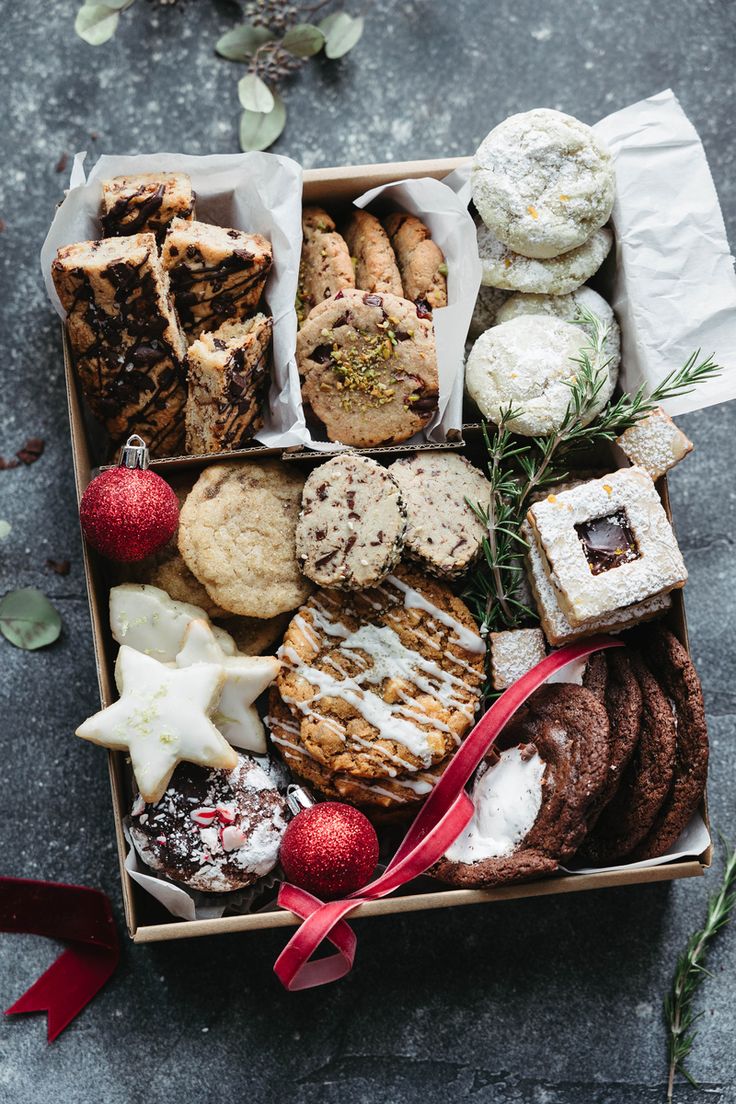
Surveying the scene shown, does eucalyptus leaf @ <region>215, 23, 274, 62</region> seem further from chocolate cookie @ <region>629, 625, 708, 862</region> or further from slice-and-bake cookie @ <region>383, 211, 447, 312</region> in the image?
chocolate cookie @ <region>629, 625, 708, 862</region>

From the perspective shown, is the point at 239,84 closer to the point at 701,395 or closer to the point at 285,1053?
the point at 701,395

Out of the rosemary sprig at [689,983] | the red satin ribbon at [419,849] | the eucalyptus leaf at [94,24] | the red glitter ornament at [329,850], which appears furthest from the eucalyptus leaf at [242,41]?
the rosemary sprig at [689,983]

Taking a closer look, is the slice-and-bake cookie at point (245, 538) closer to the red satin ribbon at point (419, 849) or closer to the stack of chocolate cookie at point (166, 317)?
the stack of chocolate cookie at point (166, 317)

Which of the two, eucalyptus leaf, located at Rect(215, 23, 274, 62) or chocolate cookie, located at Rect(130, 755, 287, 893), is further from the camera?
eucalyptus leaf, located at Rect(215, 23, 274, 62)

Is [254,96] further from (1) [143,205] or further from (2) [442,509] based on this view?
(2) [442,509]

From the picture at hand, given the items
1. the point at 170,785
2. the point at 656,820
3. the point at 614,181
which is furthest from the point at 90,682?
the point at 614,181

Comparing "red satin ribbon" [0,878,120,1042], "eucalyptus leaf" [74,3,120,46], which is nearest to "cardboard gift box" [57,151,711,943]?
"red satin ribbon" [0,878,120,1042]

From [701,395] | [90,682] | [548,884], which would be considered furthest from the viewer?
[90,682]
